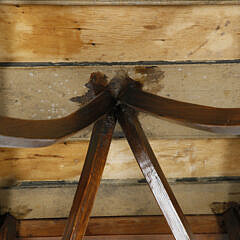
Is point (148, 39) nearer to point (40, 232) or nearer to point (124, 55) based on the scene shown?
point (124, 55)

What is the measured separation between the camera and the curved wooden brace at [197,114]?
1.49 feet

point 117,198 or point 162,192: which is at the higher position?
point 117,198

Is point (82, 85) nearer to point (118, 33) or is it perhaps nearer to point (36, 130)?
point (118, 33)

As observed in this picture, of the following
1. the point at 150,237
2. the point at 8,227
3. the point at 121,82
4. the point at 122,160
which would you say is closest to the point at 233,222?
the point at 150,237

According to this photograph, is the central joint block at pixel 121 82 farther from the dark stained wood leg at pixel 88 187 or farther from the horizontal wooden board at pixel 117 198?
the horizontal wooden board at pixel 117 198

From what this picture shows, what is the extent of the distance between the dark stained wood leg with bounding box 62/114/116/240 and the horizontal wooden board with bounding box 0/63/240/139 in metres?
0.19

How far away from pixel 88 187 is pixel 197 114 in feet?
0.77

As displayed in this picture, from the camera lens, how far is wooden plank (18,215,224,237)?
0.89 meters

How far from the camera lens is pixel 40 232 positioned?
891 mm

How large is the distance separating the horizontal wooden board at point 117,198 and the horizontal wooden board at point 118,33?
1.15 ft

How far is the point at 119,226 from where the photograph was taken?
90cm

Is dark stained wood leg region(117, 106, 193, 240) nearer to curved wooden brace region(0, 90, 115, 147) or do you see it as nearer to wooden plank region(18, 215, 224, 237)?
curved wooden brace region(0, 90, 115, 147)

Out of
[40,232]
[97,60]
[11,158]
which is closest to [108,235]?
[40,232]

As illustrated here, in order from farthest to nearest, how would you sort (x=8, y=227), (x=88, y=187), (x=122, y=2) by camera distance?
(x=8, y=227) → (x=122, y=2) → (x=88, y=187)
